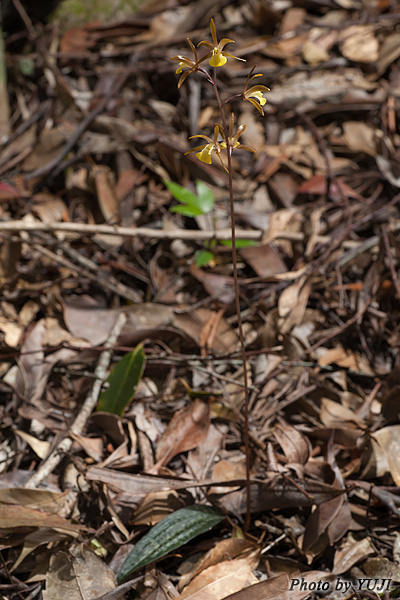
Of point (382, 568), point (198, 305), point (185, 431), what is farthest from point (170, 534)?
point (198, 305)

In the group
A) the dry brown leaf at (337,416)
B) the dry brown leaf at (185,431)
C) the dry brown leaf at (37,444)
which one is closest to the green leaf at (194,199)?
the dry brown leaf at (185,431)

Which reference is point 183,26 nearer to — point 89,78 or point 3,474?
point 89,78

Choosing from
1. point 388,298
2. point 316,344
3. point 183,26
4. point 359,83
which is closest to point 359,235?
point 388,298

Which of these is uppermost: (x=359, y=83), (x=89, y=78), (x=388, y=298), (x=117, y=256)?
(x=89, y=78)

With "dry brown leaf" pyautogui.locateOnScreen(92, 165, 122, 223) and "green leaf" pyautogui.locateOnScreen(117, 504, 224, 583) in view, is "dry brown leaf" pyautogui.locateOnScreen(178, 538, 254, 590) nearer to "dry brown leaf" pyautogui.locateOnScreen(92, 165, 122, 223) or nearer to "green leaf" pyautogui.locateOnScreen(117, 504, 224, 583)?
"green leaf" pyautogui.locateOnScreen(117, 504, 224, 583)

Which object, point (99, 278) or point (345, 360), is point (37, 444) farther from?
point (345, 360)

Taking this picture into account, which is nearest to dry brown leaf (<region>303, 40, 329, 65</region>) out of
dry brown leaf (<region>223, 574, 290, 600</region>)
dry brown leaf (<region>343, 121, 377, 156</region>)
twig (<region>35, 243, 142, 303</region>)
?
dry brown leaf (<region>343, 121, 377, 156</region>)
